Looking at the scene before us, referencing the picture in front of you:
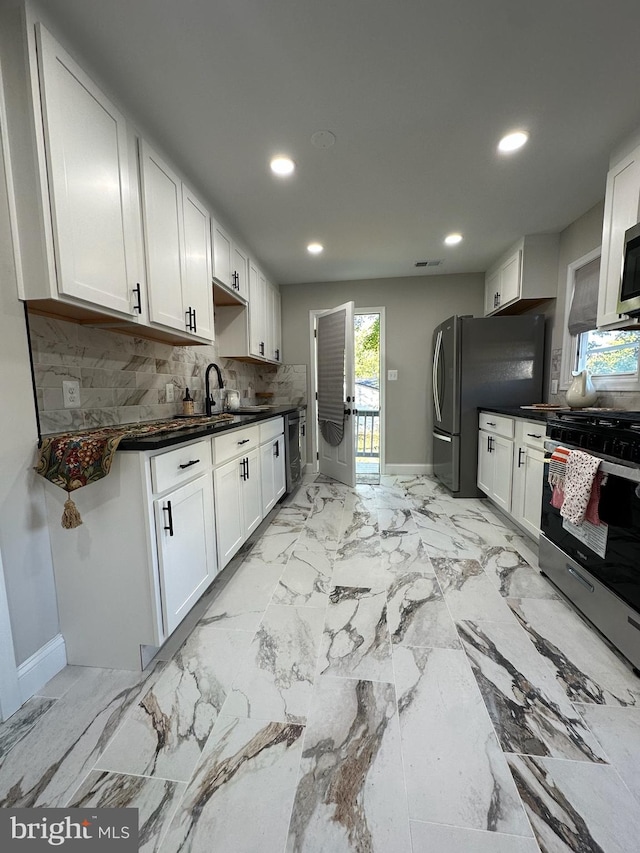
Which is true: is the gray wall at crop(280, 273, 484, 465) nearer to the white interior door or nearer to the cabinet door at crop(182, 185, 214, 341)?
the white interior door

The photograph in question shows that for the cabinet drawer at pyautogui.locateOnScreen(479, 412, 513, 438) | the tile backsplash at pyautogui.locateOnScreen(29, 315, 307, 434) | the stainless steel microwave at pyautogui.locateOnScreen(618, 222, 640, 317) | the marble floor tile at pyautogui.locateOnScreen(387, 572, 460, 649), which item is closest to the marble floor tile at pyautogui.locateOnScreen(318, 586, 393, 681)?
the marble floor tile at pyautogui.locateOnScreen(387, 572, 460, 649)

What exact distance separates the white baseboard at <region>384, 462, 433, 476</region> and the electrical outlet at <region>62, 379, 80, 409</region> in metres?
3.51

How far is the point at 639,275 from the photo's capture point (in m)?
1.77

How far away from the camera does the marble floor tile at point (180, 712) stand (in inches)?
39.8

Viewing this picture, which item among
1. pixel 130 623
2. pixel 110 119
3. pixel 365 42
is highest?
pixel 365 42

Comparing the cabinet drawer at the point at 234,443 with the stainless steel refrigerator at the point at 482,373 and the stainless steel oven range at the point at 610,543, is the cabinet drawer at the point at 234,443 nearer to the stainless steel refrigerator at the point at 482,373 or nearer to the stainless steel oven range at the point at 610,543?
the stainless steel oven range at the point at 610,543

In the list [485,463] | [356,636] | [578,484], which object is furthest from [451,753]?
[485,463]

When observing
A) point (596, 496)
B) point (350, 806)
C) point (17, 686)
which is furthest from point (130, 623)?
point (596, 496)

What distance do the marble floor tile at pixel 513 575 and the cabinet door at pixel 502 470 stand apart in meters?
0.49

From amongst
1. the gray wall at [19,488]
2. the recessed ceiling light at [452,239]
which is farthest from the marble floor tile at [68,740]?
the recessed ceiling light at [452,239]

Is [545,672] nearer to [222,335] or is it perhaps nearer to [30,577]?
[30,577]

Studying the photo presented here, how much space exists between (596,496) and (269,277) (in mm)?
3692

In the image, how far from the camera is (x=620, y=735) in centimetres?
108

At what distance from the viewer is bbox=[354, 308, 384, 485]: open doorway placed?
4.24 m
